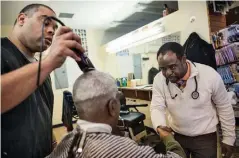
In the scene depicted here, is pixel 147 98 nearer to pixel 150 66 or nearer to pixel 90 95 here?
pixel 150 66

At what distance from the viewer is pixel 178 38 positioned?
300 centimetres

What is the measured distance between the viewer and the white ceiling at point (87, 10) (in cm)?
283

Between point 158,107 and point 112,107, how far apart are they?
0.76m

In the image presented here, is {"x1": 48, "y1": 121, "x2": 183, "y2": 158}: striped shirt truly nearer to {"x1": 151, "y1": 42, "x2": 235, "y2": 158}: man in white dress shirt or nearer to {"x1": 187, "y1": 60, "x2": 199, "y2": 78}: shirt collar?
{"x1": 151, "y1": 42, "x2": 235, "y2": 158}: man in white dress shirt

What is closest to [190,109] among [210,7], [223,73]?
[223,73]

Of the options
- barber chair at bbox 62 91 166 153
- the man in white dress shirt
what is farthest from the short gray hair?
barber chair at bbox 62 91 166 153

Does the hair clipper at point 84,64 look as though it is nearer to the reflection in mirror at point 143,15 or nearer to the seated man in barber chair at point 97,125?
the seated man in barber chair at point 97,125

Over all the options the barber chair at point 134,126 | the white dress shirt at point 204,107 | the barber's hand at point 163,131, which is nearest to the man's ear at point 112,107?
the barber's hand at point 163,131

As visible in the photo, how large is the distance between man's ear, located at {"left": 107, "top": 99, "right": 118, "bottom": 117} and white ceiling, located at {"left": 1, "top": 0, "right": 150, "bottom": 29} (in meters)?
2.51

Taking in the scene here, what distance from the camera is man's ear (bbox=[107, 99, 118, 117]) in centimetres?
73

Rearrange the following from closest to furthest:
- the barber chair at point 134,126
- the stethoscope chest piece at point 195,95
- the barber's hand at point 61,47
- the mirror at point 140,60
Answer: the barber's hand at point 61,47 < the stethoscope chest piece at point 195,95 < the barber chair at point 134,126 < the mirror at point 140,60

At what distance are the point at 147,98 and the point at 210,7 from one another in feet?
6.26

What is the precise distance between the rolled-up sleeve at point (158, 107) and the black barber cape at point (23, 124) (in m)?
0.74

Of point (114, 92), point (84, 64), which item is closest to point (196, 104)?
point (114, 92)
